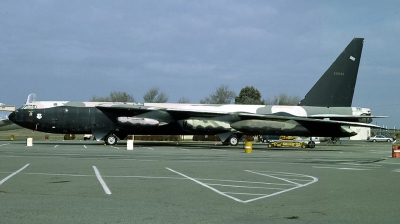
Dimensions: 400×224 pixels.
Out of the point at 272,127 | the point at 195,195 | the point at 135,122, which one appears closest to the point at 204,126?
the point at 272,127

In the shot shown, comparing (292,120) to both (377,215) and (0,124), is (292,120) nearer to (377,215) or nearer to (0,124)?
(377,215)

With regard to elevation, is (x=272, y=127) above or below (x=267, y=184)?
above

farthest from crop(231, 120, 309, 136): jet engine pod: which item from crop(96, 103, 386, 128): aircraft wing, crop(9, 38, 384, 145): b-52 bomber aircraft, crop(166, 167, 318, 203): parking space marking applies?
crop(166, 167, 318, 203): parking space marking

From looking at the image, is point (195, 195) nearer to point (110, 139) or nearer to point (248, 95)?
point (110, 139)

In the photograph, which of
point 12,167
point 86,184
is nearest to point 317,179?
point 86,184

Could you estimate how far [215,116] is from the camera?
3522 cm

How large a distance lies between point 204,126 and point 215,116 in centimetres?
131

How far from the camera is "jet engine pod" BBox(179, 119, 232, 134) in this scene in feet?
113

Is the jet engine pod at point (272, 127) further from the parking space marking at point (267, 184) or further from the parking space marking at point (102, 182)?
the parking space marking at point (102, 182)

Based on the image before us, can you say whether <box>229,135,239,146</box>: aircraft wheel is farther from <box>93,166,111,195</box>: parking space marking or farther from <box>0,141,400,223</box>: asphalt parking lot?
<box>93,166,111,195</box>: parking space marking

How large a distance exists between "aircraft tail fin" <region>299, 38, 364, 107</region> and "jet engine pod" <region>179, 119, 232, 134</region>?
7964 mm

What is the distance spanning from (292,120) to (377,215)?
85.3ft

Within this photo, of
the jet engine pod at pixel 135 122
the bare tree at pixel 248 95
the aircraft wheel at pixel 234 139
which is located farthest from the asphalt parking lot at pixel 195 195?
the bare tree at pixel 248 95

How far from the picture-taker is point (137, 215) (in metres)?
7.45
